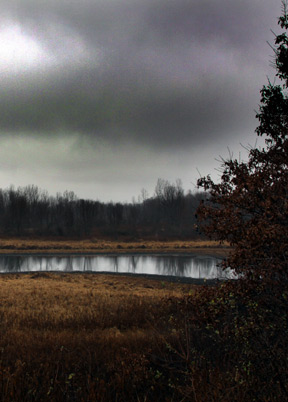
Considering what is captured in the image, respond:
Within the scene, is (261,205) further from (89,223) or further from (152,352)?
(89,223)

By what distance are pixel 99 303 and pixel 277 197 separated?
29.4 ft

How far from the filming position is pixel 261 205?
557cm

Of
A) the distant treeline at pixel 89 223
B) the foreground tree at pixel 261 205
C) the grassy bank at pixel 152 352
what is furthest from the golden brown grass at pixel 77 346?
the distant treeline at pixel 89 223

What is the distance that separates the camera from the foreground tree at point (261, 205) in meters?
5.05

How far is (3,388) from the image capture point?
4742 mm

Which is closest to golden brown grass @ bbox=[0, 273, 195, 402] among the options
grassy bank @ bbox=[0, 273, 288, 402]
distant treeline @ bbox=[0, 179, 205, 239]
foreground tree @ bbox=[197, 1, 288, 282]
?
grassy bank @ bbox=[0, 273, 288, 402]

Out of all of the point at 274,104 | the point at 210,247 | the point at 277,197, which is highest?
the point at 274,104

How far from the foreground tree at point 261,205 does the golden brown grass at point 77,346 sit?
6.23 feet

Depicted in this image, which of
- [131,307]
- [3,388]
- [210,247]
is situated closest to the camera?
[3,388]

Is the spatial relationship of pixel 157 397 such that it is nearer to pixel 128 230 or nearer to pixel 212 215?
pixel 212 215

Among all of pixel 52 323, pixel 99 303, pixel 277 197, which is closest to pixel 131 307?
pixel 99 303

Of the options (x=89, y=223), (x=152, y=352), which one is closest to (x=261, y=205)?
(x=152, y=352)

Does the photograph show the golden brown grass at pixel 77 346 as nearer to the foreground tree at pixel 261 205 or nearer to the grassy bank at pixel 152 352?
the grassy bank at pixel 152 352

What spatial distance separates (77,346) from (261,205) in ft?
16.2
